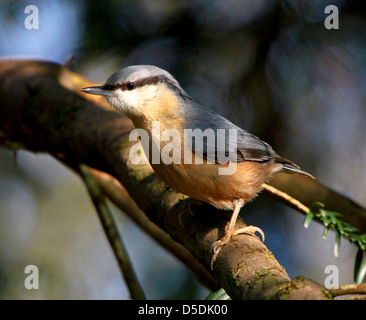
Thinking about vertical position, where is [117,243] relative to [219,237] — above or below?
below

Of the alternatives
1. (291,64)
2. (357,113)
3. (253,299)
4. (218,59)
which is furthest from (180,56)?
(253,299)

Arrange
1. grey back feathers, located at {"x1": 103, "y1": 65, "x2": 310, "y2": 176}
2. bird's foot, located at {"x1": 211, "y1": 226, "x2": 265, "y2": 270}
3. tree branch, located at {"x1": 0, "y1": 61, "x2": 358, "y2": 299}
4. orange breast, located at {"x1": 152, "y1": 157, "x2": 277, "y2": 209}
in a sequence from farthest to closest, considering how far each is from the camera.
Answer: grey back feathers, located at {"x1": 103, "y1": 65, "x2": 310, "y2": 176}
orange breast, located at {"x1": 152, "y1": 157, "x2": 277, "y2": 209}
bird's foot, located at {"x1": 211, "y1": 226, "x2": 265, "y2": 270}
tree branch, located at {"x1": 0, "y1": 61, "x2": 358, "y2": 299}

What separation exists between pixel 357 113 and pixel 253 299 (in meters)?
1.81

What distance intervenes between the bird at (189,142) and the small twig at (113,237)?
730mm

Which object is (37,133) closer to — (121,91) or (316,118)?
(121,91)

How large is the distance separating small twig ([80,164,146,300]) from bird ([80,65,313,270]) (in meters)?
0.73

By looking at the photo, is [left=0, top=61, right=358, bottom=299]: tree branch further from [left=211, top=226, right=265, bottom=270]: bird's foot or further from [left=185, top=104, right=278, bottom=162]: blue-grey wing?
[left=185, top=104, right=278, bottom=162]: blue-grey wing

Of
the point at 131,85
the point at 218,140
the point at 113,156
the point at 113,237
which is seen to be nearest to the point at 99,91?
the point at 131,85

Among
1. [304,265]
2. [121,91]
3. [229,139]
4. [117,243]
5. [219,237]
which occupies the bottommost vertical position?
[304,265]

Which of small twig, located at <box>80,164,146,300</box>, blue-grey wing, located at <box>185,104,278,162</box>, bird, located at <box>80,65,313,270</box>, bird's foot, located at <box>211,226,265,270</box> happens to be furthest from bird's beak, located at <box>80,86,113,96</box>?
small twig, located at <box>80,164,146,300</box>

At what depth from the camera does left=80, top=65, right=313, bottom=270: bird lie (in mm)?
1931

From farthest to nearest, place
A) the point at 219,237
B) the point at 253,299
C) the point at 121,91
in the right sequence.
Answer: the point at 121,91, the point at 219,237, the point at 253,299

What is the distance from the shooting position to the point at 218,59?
9.15 feet

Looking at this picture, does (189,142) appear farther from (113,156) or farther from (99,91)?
(113,156)
